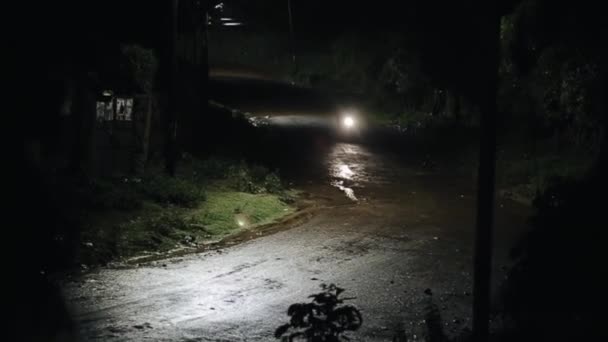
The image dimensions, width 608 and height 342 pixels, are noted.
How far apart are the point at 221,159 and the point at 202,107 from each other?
17.8 feet

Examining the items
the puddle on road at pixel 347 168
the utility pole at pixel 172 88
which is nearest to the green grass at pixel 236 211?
the utility pole at pixel 172 88

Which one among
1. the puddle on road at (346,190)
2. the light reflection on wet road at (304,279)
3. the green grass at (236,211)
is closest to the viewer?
the light reflection on wet road at (304,279)

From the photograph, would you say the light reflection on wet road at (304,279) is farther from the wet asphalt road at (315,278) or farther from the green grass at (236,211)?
the green grass at (236,211)

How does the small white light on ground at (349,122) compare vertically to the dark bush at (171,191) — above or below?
above

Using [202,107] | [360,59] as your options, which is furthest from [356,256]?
[360,59]

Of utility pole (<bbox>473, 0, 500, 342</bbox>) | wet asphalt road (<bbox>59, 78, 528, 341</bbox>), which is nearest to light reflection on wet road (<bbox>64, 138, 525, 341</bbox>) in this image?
wet asphalt road (<bbox>59, 78, 528, 341</bbox>)

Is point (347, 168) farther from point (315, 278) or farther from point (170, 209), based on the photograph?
point (315, 278)

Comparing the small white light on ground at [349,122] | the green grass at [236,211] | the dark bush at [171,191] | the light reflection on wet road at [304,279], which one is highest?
the small white light on ground at [349,122]

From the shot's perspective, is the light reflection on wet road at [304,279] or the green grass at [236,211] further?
the green grass at [236,211]

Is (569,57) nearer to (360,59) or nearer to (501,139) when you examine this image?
(501,139)

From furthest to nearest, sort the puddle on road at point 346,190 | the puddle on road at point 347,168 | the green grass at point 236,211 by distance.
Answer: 1. the puddle on road at point 347,168
2. the puddle on road at point 346,190
3. the green grass at point 236,211

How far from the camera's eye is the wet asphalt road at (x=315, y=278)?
32.7 ft

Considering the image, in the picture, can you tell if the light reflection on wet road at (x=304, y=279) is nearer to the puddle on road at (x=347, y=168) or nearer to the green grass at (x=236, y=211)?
the green grass at (x=236, y=211)

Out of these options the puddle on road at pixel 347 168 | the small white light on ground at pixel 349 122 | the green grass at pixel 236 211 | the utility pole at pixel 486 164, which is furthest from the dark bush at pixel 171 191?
the small white light on ground at pixel 349 122
